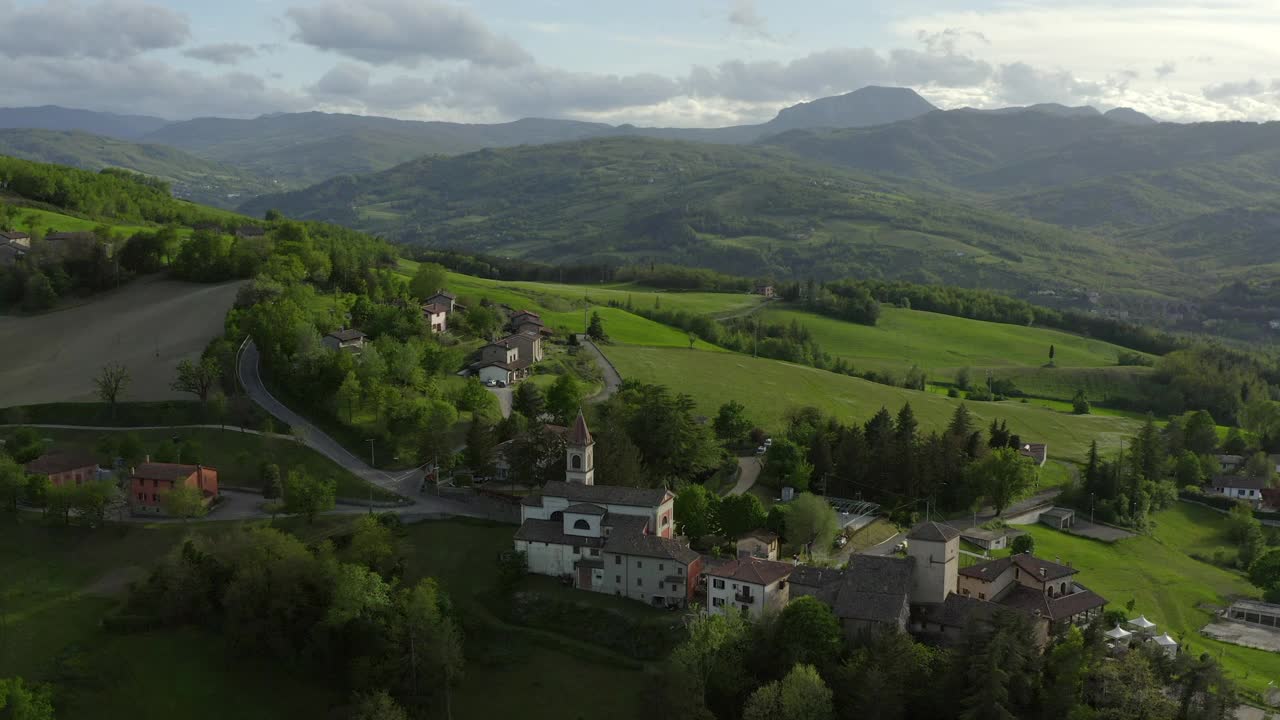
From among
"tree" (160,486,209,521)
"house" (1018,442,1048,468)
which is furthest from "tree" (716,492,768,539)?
"house" (1018,442,1048,468)

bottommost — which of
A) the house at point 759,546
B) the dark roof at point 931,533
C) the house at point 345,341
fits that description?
the house at point 759,546

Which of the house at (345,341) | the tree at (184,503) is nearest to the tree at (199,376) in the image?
the house at (345,341)

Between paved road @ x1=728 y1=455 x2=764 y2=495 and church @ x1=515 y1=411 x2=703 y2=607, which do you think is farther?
paved road @ x1=728 y1=455 x2=764 y2=495

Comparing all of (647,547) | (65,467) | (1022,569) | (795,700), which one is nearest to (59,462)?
(65,467)

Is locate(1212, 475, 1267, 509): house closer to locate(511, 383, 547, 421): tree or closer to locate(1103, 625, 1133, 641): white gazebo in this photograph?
locate(1103, 625, 1133, 641): white gazebo

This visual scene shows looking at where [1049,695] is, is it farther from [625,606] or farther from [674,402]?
[674,402]

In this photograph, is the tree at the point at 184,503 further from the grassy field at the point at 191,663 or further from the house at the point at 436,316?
the house at the point at 436,316

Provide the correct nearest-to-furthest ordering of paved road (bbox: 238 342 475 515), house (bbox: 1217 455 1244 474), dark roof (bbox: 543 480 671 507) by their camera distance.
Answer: dark roof (bbox: 543 480 671 507)
paved road (bbox: 238 342 475 515)
house (bbox: 1217 455 1244 474)
